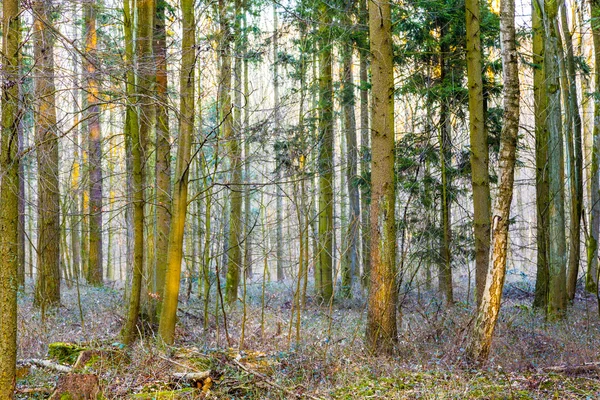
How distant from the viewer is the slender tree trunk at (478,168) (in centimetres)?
1002

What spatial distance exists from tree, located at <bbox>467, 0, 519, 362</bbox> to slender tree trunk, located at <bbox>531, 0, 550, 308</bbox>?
5.53 m

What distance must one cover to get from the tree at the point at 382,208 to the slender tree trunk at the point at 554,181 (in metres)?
5.23

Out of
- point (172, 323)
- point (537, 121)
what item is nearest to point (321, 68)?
point (537, 121)

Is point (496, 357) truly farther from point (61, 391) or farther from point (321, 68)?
point (321, 68)

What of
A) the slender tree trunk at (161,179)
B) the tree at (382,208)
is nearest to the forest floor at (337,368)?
the tree at (382,208)

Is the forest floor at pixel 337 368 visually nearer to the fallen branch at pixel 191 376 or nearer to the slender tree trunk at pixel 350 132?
the fallen branch at pixel 191 376

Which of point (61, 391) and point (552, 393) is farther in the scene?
point (552, 393)

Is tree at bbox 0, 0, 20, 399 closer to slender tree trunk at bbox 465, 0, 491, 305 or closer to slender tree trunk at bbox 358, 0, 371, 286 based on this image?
slender tree trunk at bbox 465, 0, 491, 305

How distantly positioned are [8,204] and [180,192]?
2420mm

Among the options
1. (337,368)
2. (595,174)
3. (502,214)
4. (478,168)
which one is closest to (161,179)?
(337,368)

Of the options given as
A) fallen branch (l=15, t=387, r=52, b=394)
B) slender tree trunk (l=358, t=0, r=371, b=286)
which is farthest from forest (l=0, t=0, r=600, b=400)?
slender tree trunk (l=358, t=0, r=371, b=286)

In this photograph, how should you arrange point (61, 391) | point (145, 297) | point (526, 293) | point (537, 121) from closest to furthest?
point (61, 391), point (145, 297), point (537, 121), point (526, 293)

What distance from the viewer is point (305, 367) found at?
6.71m

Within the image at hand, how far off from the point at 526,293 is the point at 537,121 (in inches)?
231
